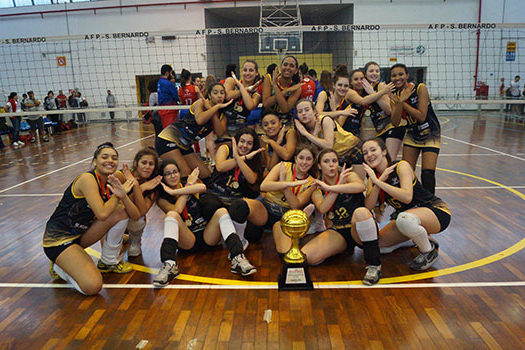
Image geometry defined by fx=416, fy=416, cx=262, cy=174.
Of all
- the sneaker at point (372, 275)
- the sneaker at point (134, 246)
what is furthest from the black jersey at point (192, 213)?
the sneaker at point (372, 275)

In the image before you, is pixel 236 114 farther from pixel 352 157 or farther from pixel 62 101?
pixel 62 101

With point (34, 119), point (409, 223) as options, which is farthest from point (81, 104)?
point (409, 223)

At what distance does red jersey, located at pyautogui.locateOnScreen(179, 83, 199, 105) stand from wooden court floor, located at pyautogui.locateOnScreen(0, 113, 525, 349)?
11.1 ft

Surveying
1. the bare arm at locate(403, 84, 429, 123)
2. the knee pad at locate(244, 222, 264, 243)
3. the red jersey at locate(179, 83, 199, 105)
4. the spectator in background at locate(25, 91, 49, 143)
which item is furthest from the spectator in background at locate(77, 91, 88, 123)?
the bare arm at locate(403, 84, 429, 123)

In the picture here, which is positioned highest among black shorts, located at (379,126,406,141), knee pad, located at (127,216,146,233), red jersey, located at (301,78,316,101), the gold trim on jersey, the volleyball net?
the volleyball net

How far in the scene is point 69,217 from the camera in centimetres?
320

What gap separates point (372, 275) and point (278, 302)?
2.48ft

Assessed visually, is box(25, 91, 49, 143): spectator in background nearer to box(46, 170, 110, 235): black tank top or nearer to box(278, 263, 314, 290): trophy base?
box(46, 170, 110, 235): black tank top

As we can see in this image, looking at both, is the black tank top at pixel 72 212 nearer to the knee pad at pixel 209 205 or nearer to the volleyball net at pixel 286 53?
the knee pad at pixel 209 205

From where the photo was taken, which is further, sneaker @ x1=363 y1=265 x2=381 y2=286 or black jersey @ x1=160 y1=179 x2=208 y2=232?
black jersey @ x1=160 y1=179 x2=208 y2=232

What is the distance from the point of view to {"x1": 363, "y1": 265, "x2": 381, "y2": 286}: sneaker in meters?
3.10

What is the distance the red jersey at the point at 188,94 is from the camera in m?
7.44

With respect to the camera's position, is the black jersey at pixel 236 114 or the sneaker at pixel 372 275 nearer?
the sneaker at pixel 372 275

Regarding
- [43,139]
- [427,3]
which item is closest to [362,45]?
[427,3]
